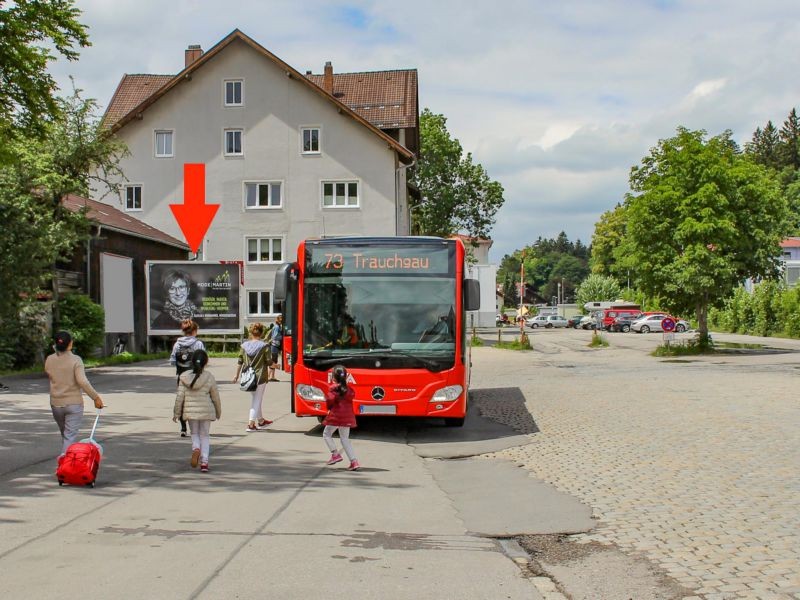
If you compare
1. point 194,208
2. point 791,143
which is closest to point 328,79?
point 194,208

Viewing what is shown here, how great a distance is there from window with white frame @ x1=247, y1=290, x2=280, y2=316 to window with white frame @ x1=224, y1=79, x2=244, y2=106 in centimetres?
981

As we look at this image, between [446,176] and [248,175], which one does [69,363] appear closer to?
[248,175]

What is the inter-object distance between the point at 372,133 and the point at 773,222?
2026cm

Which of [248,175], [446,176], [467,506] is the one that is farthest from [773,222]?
[446,176]

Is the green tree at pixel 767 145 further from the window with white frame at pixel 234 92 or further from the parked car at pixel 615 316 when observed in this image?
the window with white frame at pixel 234 92

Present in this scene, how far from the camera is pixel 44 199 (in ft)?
89.4

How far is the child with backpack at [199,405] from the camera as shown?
10.4 metres

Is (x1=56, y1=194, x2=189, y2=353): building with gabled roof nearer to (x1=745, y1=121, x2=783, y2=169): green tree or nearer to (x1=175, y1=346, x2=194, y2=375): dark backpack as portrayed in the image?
(x1=175, y1=346, x2=194, y2=375): dark backpack

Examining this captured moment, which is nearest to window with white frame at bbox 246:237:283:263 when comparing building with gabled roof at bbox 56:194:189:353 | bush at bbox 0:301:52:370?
building with gabled roof at bbox 56:194:189:353

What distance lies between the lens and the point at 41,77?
18.8 metres

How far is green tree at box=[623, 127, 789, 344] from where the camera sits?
3628 centimetres

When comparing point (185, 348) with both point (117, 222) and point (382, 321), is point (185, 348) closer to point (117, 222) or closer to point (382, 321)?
point (382, 321)

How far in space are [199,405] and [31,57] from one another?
10.9 m

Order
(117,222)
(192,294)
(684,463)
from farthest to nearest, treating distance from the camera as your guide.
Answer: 1. (117,222)
2. (192,294)
3. (684,463)
